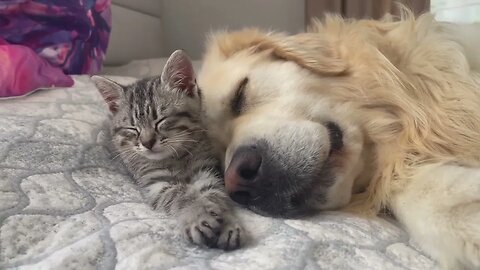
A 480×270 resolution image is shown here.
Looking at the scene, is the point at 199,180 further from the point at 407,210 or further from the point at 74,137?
the point at 407,210

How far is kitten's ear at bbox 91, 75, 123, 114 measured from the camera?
1.35 m

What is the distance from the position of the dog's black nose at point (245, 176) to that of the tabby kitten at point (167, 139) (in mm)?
43

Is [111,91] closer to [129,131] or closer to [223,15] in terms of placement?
[129,131]

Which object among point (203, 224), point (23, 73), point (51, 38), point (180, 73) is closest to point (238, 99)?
point (180, 73)

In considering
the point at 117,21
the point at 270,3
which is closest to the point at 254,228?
the point at 117,21

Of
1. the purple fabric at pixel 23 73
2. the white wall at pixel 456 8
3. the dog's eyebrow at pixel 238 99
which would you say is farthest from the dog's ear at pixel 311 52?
the white wall at pixel 456 8

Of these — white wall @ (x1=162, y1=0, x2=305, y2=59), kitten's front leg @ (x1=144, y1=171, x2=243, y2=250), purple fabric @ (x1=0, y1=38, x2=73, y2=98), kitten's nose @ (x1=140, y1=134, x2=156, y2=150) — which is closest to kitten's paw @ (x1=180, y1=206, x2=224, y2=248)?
kitten's front leg @ (x1=144, y1=171, x2=243, y2=250)

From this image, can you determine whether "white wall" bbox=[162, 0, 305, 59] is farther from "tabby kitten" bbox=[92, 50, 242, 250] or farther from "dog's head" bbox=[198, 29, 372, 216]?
"tabby kitten" bbox=[92, 50, 242, 250]

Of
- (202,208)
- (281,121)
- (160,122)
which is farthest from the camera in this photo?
(160,122)

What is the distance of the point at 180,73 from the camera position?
130 cm

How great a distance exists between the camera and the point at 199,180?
119cm

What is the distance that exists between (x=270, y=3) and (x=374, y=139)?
2496 mm

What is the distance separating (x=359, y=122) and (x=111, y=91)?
60 cm

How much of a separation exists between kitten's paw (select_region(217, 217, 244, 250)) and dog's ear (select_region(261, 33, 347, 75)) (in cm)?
49
